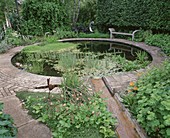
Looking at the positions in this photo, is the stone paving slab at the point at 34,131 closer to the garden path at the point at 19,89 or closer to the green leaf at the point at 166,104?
the garden path at the point at 19,89

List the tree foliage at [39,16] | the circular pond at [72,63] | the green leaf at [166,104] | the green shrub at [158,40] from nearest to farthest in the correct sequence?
the green leaf at [166,104], the circular pond at [72,63], the green shrub at [158,40], the tree foliage at [39,16]

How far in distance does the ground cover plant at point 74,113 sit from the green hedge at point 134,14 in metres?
6.12

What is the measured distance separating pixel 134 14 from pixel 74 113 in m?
7.33

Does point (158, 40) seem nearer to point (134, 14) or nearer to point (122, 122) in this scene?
point (134, 14)

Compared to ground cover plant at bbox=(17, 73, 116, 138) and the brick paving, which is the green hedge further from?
ground cover plant at bbox=(17, 73, 116, 138)

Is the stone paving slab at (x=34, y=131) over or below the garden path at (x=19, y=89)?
below

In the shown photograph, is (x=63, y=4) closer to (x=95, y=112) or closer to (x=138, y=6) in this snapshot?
(x=138, y=6)

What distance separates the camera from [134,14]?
325 inches

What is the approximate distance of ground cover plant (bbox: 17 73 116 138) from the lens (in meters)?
1.96

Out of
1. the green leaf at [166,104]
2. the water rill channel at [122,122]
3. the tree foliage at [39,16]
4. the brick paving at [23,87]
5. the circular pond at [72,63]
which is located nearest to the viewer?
the green leaf at [166,104]

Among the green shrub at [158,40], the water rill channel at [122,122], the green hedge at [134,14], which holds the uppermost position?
the green hedge at [134,14]

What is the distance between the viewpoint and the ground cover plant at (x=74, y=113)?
77.0 inches

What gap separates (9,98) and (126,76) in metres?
2.25

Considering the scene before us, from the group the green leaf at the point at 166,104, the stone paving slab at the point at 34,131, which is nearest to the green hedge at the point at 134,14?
the green leaf at the point at 166,104
